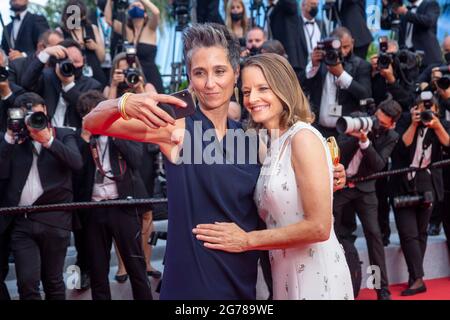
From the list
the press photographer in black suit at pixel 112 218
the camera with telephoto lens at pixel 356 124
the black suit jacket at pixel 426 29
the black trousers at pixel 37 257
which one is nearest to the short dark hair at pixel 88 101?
the press photographer in black suit at pixel 112 218


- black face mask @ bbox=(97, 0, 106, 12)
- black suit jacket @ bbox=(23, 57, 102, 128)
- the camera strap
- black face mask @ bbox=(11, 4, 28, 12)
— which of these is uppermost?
black face mask @ bbox=(97, 0, 106, 12)

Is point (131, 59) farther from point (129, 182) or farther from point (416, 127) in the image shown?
point (416, 127)

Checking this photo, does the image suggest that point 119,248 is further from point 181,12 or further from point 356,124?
point 181,12

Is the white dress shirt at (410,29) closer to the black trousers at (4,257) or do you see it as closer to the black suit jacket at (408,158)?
the black suit jacket at (408,158)

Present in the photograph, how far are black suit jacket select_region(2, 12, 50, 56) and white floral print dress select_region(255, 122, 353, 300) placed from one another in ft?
14.3

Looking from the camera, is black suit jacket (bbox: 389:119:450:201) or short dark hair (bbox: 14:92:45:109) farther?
black suit jacket (bbox: 389:119:450:201)

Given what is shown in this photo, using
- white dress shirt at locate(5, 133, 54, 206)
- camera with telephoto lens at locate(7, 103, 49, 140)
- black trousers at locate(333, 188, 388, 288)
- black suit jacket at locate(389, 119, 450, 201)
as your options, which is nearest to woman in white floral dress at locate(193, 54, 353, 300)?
camera with telephoto lens at locate(7, 103, 49, 140)

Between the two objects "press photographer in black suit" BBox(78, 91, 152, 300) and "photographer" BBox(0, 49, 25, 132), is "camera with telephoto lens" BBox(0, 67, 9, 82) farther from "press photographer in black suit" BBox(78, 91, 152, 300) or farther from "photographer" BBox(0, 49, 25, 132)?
"press photographer in black suit" BBox(78, 91, 152, 300)

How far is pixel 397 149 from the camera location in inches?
232

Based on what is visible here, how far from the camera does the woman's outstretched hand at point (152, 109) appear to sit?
2145 mm

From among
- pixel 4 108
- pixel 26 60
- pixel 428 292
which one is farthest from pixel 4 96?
pixel 428 292

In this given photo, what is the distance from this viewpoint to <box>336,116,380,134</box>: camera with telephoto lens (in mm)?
4804

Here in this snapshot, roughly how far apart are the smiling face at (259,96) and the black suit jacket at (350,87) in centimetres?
339

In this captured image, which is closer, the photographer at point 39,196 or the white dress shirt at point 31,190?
the photographer at point 39,196
